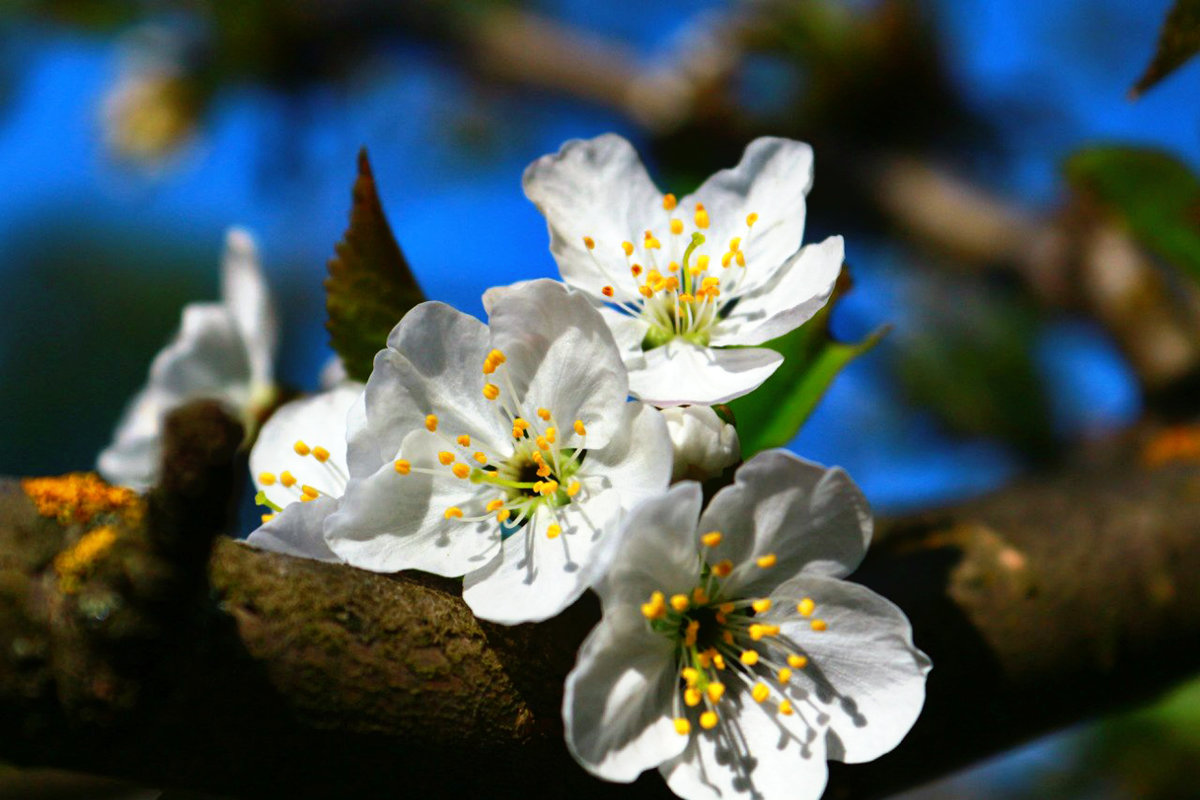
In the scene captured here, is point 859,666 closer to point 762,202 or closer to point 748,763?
point 748,763

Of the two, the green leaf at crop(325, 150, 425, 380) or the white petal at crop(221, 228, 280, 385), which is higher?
the green leaf at crop(325, 150, 425, 380)

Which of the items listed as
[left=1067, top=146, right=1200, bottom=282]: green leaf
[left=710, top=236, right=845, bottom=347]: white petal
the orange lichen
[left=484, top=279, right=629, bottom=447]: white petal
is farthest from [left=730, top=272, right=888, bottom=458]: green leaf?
[left=1067, top=146, right=1200, bottom=282]: green leaf

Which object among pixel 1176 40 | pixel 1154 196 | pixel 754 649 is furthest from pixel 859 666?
pixel 1154 196

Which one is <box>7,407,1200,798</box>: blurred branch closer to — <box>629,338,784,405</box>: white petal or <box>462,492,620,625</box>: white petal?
<box>462,492,620,625</box>: white petal

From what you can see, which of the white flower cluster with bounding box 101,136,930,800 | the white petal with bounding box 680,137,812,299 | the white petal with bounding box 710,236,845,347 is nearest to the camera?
the white flower cluster with bounding box 101,136,930,800

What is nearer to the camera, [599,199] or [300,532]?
[300,532]

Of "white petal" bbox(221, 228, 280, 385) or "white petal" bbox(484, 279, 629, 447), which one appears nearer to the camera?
"white petal" bbox(484, 279, 629, 447)
